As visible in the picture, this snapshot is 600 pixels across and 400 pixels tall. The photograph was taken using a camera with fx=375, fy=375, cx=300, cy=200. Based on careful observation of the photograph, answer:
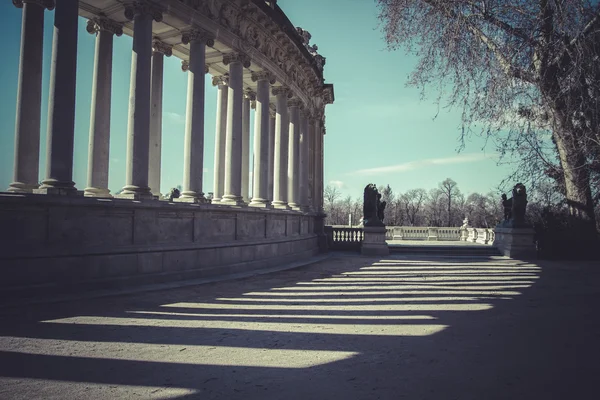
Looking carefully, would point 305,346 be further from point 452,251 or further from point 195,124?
point 452,251

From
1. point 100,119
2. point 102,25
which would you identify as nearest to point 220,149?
point 100,119

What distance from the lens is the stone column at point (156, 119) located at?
66.6ft

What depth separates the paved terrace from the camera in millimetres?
5461

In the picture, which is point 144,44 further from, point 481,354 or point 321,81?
point 321,81

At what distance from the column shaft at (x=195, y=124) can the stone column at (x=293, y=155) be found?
38.8 feet

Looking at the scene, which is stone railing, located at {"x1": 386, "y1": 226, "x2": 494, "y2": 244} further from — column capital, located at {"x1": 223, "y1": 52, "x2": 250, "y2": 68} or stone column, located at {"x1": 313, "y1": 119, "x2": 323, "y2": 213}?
column capital, located at {"x1": 223, "y1": 52, "x2": 250, "y2": 68}

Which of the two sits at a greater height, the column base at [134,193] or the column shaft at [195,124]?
the column shaft at [195,124]

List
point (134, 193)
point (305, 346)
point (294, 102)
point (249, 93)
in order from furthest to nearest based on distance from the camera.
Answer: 1. point (294, 102)
2. point (249, 93)
3. point (134, 193)
4. point (305, 346)

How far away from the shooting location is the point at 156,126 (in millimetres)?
20516

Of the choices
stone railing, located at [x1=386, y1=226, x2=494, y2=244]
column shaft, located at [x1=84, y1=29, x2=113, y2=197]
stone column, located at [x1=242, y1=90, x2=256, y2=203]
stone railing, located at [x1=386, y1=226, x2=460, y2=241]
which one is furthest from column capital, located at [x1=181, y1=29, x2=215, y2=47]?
stone railing, located at [x1=386, y1=226, x2=460, y2=241]

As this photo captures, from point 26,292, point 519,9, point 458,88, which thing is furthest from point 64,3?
point 519,9

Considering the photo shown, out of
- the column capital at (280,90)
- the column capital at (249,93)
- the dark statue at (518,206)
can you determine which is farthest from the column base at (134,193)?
the dark statue at (518,206)

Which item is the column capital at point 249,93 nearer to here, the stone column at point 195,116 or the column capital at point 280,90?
the column capital at point 280,90

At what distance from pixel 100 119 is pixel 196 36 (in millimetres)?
6372
